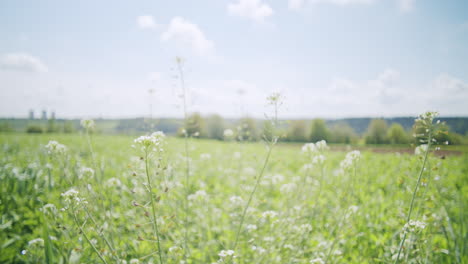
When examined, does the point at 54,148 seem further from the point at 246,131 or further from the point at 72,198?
the point at 246,131

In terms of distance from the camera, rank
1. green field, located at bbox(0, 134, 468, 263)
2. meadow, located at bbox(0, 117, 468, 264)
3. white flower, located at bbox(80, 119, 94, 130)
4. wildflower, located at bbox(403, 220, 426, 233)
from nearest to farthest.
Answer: wildflower, located at bbox(403, 220, 426, 233) → meadow, located at bbox(0, 117, 468, 264) → green field, located at bbox(0, 134, 468, 263) → white flower, located at bbox(80, 119, 94, 130)

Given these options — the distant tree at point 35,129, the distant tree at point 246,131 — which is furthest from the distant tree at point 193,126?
the distant tree at point 35,129

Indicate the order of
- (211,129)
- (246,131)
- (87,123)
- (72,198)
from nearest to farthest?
(72,198)
(87,123)
(246,131)
(211,129)

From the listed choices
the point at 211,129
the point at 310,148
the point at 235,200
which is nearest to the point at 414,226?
the point at 310,148

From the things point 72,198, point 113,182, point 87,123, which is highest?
point 87,123

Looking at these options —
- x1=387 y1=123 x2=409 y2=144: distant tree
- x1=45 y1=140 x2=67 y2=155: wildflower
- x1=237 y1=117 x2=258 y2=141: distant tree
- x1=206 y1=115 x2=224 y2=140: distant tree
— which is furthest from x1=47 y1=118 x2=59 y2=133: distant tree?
x1=387 y1=123 x2=409 y2=144: distant tree

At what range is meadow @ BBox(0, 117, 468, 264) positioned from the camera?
1.93m

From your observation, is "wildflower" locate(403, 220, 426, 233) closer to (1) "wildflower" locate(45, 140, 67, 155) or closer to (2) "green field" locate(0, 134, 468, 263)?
(2) "green field" locate(0, 134, 468, 263)

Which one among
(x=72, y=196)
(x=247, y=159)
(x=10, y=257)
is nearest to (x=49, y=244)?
(x=72, y=196)

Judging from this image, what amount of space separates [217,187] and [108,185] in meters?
2.84

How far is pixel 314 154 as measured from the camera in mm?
2998

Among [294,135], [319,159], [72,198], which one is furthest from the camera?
[294,135]

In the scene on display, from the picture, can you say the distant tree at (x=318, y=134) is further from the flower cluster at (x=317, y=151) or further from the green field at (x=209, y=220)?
the green field at (x=209, y=220)

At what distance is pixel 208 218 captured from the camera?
13.1 feet
